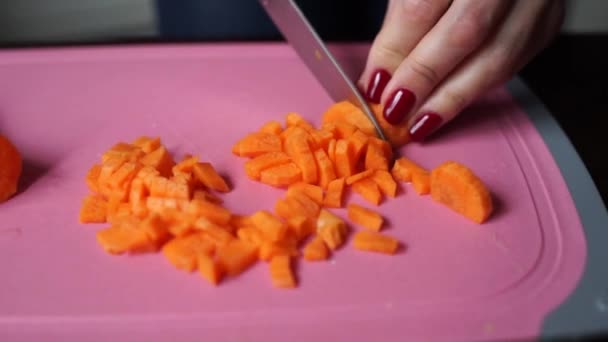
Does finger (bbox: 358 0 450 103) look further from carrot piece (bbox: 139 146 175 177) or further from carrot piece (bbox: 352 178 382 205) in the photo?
carrot piece (bbox: 139 146 175 177)

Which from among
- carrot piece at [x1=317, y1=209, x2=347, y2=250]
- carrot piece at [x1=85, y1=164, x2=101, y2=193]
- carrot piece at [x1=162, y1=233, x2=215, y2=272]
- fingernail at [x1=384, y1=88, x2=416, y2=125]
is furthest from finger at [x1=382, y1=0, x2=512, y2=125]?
carrot piece at [x1=85, y1=164, x2=101, y2=193]

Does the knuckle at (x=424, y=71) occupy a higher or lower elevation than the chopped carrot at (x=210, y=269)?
lower

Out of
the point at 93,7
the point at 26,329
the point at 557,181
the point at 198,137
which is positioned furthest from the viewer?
the point at 93,7

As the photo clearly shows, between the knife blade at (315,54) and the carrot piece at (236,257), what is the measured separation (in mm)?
495

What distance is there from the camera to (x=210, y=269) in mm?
1274

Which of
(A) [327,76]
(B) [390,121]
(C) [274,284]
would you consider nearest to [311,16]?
(A) [327,76]

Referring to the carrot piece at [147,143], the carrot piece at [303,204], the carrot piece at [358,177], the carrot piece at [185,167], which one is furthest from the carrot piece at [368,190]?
the carrot piece at [147,143]

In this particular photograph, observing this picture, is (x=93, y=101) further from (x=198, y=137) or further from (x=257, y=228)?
(x=257, y=228)

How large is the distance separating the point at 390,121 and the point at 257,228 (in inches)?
18.3

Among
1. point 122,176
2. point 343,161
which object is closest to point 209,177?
point 122,176

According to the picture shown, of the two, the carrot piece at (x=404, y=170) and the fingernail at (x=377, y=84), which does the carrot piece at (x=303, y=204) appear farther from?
the fingernail at (x=377, y=84)

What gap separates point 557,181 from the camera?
157 cm

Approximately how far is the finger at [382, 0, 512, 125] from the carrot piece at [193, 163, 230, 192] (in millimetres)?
432

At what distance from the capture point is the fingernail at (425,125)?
164 centimetres
